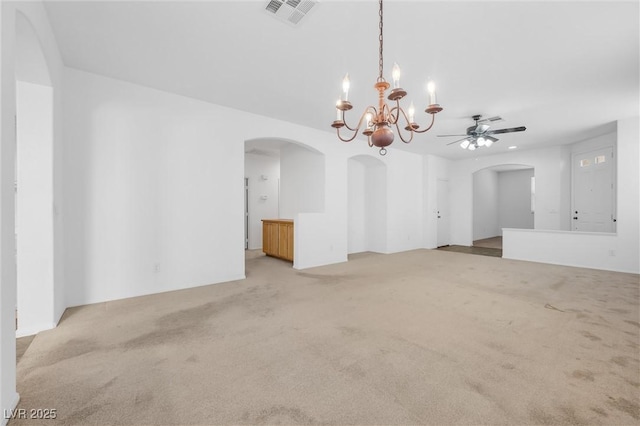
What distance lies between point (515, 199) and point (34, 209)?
549 inches

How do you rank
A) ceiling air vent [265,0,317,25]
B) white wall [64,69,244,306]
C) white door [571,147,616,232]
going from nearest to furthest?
ceiling air vent [265,0,317,25] → white wall [64,69,244,306] → white door [571,147,616,232]

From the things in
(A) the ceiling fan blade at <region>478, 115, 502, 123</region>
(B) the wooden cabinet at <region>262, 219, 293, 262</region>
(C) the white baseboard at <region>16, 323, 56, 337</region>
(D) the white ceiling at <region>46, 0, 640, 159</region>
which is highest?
(D) the white ceiling at <region>46, 0, 640, 159</region>

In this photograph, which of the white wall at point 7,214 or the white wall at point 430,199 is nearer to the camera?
the white wall at point 7,214

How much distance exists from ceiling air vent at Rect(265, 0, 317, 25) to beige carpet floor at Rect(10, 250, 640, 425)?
2.84m

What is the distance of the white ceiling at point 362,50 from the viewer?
91.0 inches

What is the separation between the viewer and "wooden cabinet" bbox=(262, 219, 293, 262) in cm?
581

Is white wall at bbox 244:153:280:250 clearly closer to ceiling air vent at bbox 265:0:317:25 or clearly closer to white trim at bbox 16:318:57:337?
white trim at bbox 16:318:57:337

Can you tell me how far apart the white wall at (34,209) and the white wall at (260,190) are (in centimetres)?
536

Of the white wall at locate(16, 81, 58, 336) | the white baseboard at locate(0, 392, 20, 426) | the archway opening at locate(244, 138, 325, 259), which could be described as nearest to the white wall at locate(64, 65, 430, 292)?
the white wall at locate(16, 81, 58, 336)

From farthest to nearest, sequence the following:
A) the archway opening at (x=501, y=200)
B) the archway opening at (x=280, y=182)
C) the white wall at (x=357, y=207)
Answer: the archway opening at (x=501, y=200)
the white wall at (x=357, y=207)
the archway opening at (x=280, y=182)

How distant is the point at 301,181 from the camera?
21.5 feet

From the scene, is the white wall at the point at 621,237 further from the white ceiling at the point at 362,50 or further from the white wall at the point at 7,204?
the white wall at the point at 7,204

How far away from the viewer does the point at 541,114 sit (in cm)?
480

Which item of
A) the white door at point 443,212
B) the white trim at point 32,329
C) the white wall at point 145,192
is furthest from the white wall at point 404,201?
the white trim at point 32,329
